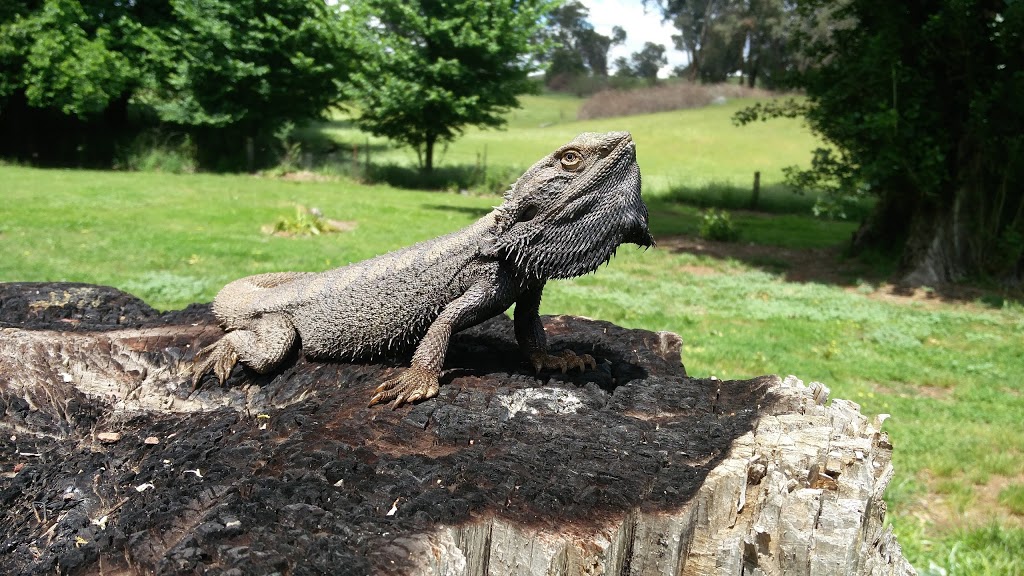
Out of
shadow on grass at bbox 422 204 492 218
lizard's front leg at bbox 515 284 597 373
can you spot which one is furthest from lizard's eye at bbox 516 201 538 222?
shadow on grass at bbox 422 204 492 218

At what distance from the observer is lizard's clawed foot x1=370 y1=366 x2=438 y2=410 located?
3.11 metres

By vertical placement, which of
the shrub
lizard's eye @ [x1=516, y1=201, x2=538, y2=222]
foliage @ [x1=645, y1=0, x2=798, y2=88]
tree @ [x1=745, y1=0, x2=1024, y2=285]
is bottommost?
the shrub

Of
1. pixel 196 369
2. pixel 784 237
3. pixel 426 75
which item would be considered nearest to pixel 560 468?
pixel 196 369

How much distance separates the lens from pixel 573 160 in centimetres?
318

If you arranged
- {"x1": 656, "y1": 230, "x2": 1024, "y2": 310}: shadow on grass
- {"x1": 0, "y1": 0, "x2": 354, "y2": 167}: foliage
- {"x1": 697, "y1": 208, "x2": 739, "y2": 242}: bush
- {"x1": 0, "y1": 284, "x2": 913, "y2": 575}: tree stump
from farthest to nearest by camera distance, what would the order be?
1. {"x1": 0, "y1": 0, "x2": 354, "y2": 167}: foliage
2. {"x1": 697, "y1": 208, "x2": 739, "y2": 242}: bush
3. {"x1": 656, "y1": 230, "x2": 1024, "y2": 310}: shadow on grass
4. {"x1": 0, "y1": 284, "x2": 913, "y2": 575}: tree stump

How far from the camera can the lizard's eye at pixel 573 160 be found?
3172mm

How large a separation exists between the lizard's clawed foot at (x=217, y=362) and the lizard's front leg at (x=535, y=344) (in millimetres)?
1480

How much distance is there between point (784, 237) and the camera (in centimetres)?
1822

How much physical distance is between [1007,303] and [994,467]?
6.72 meters

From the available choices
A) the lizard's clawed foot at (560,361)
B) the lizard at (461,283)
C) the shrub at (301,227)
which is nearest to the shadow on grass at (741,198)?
the shrub at (301,227)

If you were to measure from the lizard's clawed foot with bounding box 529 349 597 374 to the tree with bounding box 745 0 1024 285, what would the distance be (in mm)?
9403

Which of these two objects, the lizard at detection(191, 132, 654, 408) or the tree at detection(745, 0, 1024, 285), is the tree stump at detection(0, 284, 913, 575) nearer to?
the lizard at detection(191, 132, 654, 408)

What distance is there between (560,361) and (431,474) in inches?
51.5

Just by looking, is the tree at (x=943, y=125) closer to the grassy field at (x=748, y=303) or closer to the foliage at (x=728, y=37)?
the grassy field at (x=748, y=303)
